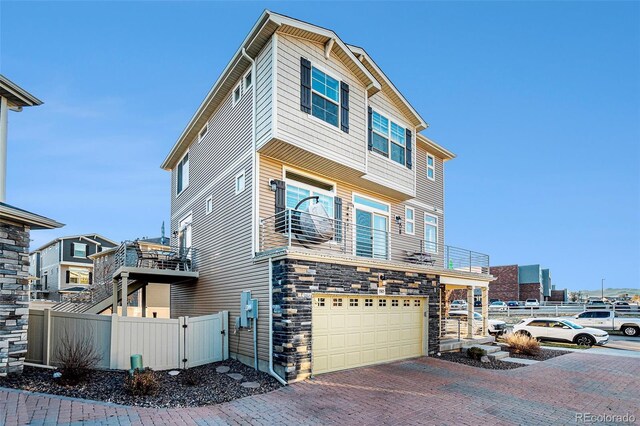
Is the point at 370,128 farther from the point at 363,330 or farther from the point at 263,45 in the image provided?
the point at 363,330

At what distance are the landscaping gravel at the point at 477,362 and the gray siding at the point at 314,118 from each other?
24.4ft

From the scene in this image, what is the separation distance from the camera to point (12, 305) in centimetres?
860

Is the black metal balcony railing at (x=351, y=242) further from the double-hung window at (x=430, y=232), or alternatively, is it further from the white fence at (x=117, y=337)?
the white fence at (x=117, y=337)

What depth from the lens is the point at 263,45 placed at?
11.2 m

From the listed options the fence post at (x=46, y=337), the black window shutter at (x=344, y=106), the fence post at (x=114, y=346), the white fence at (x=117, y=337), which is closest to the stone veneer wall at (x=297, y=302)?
the white fence at (x=117, y=337)

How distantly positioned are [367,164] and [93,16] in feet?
35.4

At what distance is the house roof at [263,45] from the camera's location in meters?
10.8

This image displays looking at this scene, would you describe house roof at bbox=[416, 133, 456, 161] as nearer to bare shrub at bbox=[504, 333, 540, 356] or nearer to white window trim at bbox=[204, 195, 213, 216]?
bare shrub at bbox=[504, 333, 540, 356]

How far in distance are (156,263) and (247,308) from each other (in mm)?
6957

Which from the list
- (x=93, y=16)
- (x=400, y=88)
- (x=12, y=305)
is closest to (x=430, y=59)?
(x=400, y=88)

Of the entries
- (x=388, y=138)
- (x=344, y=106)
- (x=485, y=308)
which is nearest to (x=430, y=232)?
(x=485, y=308)

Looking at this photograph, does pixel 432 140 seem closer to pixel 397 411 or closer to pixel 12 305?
pixel 397 411

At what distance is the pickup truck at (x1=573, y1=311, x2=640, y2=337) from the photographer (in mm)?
22516

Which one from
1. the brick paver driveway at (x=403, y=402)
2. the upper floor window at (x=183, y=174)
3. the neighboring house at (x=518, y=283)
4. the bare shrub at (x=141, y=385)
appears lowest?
the neighboring house at (x=518, y=283)
